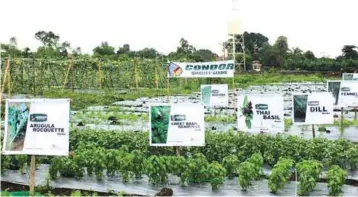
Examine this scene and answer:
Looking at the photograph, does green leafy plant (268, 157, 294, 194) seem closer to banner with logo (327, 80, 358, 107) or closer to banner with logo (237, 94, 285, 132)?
banner with logo (237, 94, 285, 132)

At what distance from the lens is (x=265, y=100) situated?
975 centimetres

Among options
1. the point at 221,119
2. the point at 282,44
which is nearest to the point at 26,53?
the point at 221,119

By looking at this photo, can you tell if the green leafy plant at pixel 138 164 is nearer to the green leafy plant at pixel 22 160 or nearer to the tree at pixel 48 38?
the green leafy plant at pixel 22 160

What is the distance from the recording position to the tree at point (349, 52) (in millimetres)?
55219

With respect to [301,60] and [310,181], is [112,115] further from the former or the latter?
[301,60]

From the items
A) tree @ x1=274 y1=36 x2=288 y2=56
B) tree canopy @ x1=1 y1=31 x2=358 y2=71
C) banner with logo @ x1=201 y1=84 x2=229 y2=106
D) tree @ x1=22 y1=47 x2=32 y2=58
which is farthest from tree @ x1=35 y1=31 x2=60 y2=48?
banner with logo @ x1=201 y1=84 x2=229 y2=106

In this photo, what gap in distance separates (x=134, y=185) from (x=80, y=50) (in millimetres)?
37491

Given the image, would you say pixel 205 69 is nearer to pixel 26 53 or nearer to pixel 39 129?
pixel 39 129

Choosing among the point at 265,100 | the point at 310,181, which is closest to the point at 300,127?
the point at 265,100

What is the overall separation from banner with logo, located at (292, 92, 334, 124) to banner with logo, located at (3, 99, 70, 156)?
5.10m

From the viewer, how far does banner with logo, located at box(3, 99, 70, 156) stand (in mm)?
6906

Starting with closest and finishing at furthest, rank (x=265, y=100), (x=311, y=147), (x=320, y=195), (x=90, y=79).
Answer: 1. (x=320, y=195)
2. (x=311, y=147)
3. (x=265, y=100)
4. (x=90, y=79)

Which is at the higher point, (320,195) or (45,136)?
(45,136)

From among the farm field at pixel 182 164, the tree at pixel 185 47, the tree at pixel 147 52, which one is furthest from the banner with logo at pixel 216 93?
the tree at pixel 185 47
